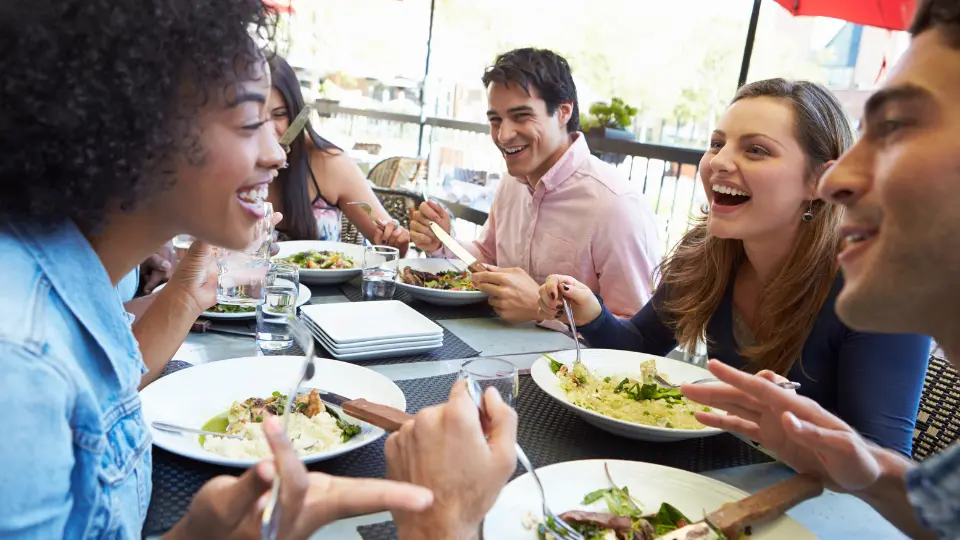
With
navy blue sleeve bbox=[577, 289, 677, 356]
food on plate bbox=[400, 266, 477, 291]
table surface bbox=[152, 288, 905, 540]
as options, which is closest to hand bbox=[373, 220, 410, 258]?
food on plate bbox=[400, 266, 477, 291]

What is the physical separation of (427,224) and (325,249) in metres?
0.46

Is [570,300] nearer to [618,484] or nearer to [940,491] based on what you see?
[618,484]

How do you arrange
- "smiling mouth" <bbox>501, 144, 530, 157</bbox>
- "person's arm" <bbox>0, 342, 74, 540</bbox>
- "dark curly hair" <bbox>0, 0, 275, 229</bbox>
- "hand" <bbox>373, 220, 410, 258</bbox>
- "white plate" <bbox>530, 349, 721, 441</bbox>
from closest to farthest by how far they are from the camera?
"person's arm" <bbox>0, 342, 74, 540</bbox> < "dark curly hair" <bbox>0, 0, 275, 229</bbox> < "white plate" <bbox>530, 349, 721, 441</bbox> < "hand" <bbox>373, 220, 410, 258</bbox> < "smiling mouth" <bbox>501, 144, 530, 157</bbox>

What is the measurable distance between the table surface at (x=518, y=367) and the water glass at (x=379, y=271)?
13cm

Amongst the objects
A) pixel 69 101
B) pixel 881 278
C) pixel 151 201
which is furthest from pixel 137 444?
pixel 881 278

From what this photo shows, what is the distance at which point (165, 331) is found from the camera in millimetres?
1400

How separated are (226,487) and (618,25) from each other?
6.26 metres

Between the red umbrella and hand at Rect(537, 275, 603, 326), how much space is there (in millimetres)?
2393

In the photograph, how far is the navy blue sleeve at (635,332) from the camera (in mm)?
2127

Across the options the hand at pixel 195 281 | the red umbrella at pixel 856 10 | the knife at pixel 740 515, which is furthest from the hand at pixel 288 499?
the red umbrella at pixel 856 10

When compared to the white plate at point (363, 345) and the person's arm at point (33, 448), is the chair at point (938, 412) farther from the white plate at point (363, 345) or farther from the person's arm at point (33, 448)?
the person's arm at point (33, 448)

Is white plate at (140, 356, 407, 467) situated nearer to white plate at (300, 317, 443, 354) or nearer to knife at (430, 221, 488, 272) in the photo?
white plate at (300, 317, 443, 354)

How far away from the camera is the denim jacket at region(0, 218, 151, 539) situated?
0.66 metres

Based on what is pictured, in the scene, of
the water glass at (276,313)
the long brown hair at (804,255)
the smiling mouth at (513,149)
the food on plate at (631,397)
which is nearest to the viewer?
the food on plate at (631,397)
